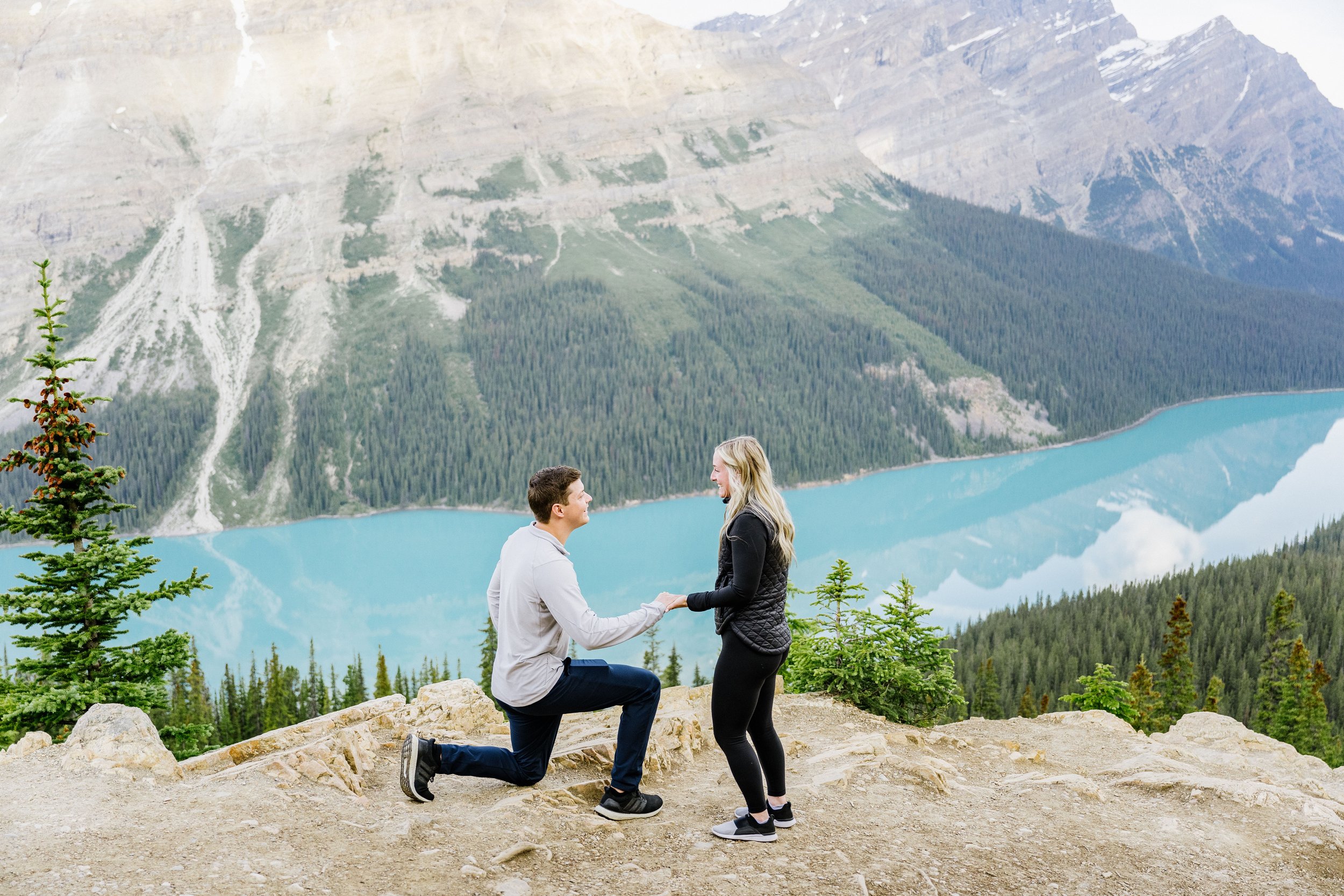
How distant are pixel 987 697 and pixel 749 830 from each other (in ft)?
138

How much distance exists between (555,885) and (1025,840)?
14.5ft

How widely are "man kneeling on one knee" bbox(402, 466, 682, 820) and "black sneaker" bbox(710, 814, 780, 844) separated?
31.6 inches

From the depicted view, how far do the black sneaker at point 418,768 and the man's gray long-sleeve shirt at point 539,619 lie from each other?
3.03 feet

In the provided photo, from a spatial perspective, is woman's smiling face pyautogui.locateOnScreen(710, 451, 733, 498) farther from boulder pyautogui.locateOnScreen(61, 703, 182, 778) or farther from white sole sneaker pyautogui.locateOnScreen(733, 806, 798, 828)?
boulder pyautogui.locateOnScreen(61, 703, 182, 778)

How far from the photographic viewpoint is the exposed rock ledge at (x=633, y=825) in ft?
23.0

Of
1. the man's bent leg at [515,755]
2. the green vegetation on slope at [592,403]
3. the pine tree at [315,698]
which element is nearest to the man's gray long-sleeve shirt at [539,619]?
the man's bent leg at [515,755]

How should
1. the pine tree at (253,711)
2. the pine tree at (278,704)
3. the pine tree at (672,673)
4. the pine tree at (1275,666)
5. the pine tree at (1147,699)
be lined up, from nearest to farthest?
the pine tree at (1147,699) < the pine tree at (1275,666) < the pine tree at (278,704) < the pine tree at (253,711) < the pine tree at (672,673)

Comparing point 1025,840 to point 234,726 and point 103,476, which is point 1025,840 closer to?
point 103,476

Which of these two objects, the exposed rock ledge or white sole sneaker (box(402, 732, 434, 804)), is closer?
the exposed rock ledge

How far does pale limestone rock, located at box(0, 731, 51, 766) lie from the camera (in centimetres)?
944

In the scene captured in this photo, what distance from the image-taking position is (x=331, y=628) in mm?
76062

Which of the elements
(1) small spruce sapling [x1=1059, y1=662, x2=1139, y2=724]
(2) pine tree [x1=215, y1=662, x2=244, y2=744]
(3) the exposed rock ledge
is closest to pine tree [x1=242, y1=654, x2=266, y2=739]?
(2) pine tree [x1=215, y1=662, x2=244, y2=744]

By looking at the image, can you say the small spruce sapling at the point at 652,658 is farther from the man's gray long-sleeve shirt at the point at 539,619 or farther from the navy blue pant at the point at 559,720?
the man's gray long-sleeve shirt at the point at 539,619

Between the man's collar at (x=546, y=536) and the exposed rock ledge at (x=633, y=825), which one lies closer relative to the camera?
the exposed rock ledge at (x=633, y=825)
